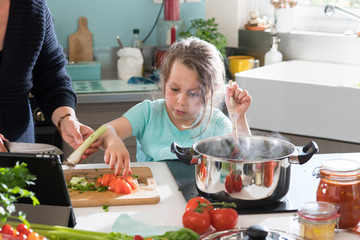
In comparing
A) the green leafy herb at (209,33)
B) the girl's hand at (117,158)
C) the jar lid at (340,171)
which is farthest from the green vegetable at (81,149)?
the green leafy herb at (209,33)

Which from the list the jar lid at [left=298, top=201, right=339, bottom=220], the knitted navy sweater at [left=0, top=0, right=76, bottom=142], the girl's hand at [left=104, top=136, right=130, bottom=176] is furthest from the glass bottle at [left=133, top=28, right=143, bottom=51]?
the jar lid at [left=298, top=201, right=339, bottom=220]

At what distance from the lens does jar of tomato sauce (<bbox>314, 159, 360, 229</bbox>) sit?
1.37 meters

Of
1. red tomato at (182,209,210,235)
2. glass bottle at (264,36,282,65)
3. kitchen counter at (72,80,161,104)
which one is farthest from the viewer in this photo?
glass bottle at (264,36,282,65)

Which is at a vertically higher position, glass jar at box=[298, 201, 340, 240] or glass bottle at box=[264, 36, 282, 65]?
glass bottle at box=[264, 36, 282, 65]

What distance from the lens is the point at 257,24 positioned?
3.63m

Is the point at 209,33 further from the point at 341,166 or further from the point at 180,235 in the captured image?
the point at 180,235

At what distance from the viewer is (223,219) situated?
1340 millimetres

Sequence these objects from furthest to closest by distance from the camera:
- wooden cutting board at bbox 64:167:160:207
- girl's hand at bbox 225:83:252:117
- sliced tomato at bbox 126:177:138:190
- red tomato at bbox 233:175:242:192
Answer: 1. girl's hand at bbox 225:83:252:117
2. sliced tomato at bbox 126:177:138:190
3. wooden cutting board at bbox 64:167:160:207
4. red tomato at bbox 233:175:242:192

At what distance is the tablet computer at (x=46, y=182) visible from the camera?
1.25 m

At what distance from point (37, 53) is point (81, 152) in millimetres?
528

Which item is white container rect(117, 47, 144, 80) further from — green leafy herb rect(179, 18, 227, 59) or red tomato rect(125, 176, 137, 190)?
red tomato rect(125, 176, 137, 190)

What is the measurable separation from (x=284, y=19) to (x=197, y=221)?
2.35m

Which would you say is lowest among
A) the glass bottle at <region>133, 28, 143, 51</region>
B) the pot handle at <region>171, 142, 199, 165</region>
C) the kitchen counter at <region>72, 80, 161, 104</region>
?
the kitchen counter at <region>72, 80, 161, 104</region>

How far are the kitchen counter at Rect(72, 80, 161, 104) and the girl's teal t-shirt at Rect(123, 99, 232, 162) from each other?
29.1 inches
